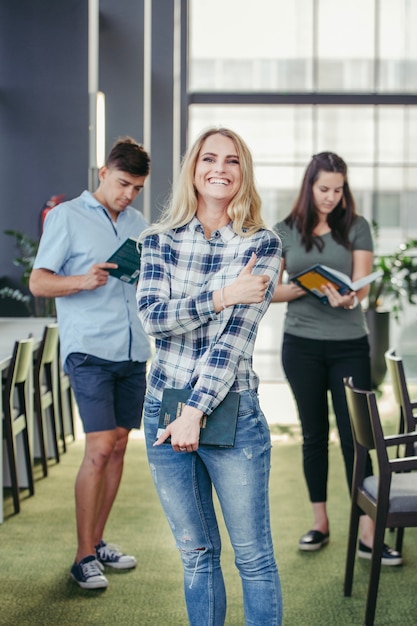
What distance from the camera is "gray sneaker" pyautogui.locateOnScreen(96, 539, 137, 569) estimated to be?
3.99 metres

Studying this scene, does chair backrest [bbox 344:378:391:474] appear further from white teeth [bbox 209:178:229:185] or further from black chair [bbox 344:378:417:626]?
white teeth [bbox 209:178:229:185]

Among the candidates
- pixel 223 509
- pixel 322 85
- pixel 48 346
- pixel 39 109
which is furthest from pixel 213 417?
pixel 322 85

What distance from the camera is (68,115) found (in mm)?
7660

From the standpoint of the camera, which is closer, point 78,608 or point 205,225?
point 205,225

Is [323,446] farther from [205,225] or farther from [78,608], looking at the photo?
[205,225]

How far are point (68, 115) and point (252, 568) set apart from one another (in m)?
5.82

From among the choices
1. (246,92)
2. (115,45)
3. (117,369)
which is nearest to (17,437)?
(117,369)

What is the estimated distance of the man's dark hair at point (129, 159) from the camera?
3746mm

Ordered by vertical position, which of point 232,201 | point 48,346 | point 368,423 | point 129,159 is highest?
point 129,159

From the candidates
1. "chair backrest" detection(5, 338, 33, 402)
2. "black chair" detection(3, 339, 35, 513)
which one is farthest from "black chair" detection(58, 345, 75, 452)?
"chair backrest" detection(5, 338, 33, 402)

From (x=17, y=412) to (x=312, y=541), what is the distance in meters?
1.87

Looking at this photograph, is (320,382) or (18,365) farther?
(18,365)

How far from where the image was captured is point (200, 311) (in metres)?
2.32

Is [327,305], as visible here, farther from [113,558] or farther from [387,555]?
[113,558]
